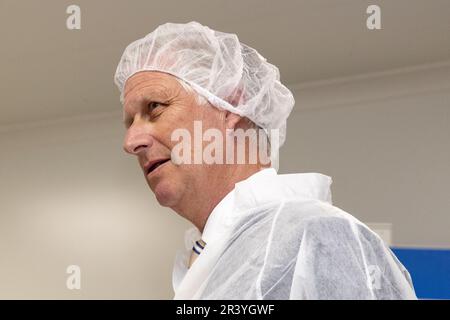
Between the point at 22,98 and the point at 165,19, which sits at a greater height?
the point at 165,19

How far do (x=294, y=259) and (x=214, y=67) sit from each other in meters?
0.47

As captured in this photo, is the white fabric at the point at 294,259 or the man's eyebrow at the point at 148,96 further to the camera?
the man's eyebrow at the point at 148,96

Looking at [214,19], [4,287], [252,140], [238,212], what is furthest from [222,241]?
[4,287]

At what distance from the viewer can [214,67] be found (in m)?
0.98

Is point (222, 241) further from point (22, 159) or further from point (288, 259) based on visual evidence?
point (22, 159)

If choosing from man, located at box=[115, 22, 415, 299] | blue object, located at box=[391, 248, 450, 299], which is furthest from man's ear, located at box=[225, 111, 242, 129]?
blue object, located at box=[391, 248, 450, 299]

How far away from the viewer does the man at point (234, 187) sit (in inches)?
25.8

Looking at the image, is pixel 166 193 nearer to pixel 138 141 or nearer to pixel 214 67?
pixel 138 141

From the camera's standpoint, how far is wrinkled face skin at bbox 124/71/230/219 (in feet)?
2.89

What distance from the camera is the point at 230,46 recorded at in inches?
41.0

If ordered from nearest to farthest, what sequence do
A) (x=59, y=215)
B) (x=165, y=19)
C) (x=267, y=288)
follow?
(x=267, y=288) → (x=165, y=19) → (x=59, y=215)

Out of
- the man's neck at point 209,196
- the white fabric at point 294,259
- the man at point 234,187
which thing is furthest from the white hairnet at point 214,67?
the white fabric at point 294,259

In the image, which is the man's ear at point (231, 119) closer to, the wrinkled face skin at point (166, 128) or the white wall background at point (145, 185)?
the wrinkled face skin at point (166, 128)
